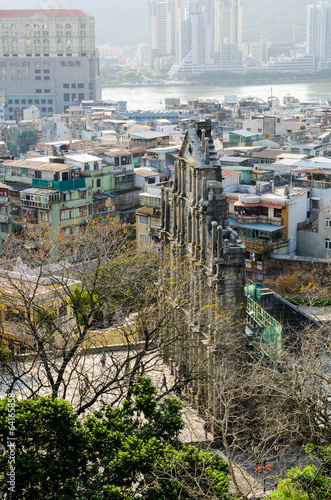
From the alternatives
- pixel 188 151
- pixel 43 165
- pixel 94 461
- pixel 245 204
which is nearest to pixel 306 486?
pixel 94 461

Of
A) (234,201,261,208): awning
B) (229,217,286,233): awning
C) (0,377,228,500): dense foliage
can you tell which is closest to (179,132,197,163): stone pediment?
(0,377,228,500): dense foliage

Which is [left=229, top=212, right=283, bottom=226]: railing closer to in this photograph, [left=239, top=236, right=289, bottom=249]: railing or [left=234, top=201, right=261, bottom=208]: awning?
[left=234, top=201, right=261, bottom=208]: awning

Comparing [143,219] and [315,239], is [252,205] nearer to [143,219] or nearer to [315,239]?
[315,239]

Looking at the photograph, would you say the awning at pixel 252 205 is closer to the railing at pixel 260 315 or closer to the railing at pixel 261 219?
the railing at pixel 261 219

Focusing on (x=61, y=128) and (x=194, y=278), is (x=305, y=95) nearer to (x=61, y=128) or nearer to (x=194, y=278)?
(x=61, y=128)

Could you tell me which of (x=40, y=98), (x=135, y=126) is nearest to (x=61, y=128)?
(x=135, y=126)

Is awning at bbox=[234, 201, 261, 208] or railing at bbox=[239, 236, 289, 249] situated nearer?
railing at bbox=[239, 236, 289, 249]
